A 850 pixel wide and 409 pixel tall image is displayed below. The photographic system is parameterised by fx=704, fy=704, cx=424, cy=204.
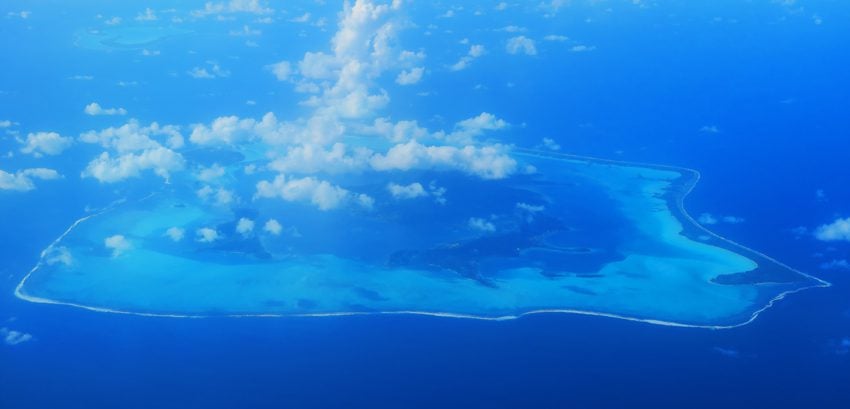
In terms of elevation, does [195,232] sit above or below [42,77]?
below

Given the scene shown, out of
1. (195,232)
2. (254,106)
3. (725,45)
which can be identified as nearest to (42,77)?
(254,106)

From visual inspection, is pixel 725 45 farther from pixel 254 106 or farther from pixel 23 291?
pixel 23 291

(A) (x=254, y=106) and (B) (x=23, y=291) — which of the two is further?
(A) (x=254, y=106)

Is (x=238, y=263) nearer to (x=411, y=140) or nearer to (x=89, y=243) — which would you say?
(x=89, y=243)

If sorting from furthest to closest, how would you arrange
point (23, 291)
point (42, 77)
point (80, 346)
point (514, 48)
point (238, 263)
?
1. point (514, 48)
2. point (42, 77)
3. point (238, 263)
4. point (23, 291)
5. point (80, 346)

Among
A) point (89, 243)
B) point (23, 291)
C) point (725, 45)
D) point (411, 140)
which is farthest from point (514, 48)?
point (23, 291)

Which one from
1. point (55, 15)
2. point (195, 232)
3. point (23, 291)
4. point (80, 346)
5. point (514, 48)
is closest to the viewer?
point (80, 346)

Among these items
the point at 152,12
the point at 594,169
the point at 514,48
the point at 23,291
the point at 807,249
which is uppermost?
the point at 152,12
